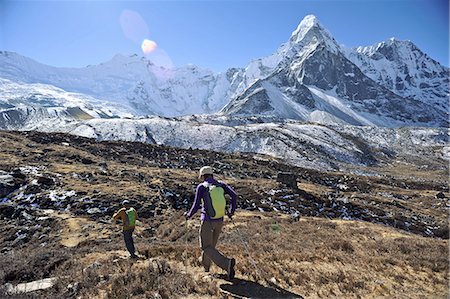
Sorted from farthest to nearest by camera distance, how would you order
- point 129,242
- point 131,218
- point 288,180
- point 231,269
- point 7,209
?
point 288,180 < point 7,209 < point 131,218 < point 129,242 < point 231,269

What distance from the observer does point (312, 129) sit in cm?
11562

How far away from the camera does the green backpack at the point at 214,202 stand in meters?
8.19

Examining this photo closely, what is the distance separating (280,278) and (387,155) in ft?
400

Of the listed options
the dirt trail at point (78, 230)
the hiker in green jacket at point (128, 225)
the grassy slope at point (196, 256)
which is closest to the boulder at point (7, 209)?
the grassy slope at point (196, 256)

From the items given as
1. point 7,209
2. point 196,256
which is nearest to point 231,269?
point 196,256

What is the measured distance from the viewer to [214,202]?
8.19 m

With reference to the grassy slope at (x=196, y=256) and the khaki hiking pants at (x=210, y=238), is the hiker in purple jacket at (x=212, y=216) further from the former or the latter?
the grassy slope at (x=196, y=256)

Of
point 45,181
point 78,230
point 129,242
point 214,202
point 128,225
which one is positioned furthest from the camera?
point 45,181

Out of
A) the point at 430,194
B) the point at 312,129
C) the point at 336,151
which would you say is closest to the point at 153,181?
the point at 430,194

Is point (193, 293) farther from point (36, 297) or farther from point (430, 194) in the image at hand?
point (430, 194)

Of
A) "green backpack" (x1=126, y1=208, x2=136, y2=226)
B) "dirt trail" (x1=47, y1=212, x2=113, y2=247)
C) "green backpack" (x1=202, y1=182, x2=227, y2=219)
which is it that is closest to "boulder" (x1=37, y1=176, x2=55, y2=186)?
"dirt trail" (x1=47, y1=212, x2=113, y2=247)

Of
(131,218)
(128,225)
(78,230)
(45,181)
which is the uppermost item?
(131,218)

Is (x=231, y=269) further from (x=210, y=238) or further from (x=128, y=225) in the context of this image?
(x=128, y=225)

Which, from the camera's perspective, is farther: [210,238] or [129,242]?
[129,242]
